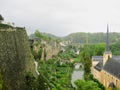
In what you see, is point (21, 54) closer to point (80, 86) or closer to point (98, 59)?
point (80, 86)

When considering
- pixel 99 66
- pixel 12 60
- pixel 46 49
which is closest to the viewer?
pixel 12 60

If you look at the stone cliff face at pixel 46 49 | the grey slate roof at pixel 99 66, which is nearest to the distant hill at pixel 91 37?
the stone cliff face at pixel 46 49

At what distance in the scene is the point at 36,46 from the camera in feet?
174

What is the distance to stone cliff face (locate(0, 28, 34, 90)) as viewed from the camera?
1972 cm

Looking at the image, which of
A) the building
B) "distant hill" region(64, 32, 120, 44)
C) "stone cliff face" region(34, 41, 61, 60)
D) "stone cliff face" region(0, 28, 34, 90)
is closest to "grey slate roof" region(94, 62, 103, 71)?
the building

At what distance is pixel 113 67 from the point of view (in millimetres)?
40938

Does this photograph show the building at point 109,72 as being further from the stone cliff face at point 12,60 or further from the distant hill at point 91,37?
the distant hill at point 91,37

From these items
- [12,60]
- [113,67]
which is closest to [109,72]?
[113,67]

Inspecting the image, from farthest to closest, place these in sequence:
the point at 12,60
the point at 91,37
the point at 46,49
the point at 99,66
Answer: the point at 91,37 → the point at 46,49 → the point at 99,66 → the point at 12,60

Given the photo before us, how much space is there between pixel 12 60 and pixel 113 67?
72.9 ft

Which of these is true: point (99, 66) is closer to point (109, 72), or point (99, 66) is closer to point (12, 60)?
point (109, 72)

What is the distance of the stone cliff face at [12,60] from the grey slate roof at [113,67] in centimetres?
1622

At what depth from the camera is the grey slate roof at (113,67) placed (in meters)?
38.4

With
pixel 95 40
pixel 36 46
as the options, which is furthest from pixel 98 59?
pixel 95 40
